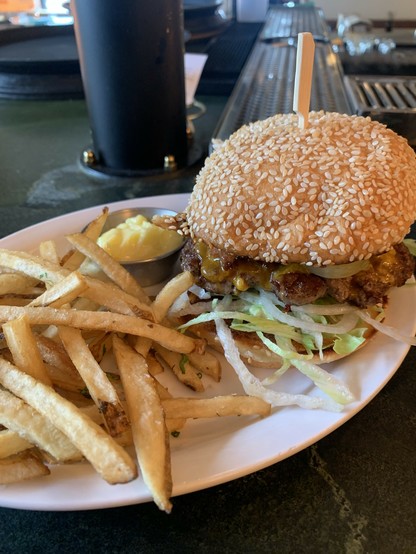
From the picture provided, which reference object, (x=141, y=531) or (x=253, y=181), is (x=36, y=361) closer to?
(x=141, y=531)

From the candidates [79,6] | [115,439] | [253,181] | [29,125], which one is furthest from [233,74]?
[115,439]

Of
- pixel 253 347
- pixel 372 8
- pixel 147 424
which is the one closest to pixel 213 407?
pixel 147 424

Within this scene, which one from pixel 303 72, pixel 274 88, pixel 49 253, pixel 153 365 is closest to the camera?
pixel 303 72

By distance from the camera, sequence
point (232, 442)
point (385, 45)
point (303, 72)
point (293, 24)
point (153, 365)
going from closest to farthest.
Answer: point (232, 442), point (303, 72), point (153, 365), point (385, 45), point (293, 24)

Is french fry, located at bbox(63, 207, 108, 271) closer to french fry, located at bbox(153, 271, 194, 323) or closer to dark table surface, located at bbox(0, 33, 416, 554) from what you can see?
french fry, located at bbox(153, 271, 194, 323)

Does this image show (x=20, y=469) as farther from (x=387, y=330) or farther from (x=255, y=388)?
(x=387, y=330)

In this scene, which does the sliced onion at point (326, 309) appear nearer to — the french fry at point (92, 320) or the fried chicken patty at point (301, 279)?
the fried chicken patty at point (301, 279)

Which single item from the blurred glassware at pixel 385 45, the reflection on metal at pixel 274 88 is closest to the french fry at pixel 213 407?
the reflection on metal at pixel 274 88
